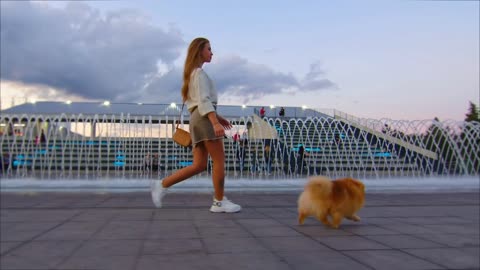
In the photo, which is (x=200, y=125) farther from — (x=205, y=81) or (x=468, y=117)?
(x=468, y=117)

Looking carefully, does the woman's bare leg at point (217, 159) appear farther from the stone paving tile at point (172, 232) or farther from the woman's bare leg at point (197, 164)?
the stone paving tile at point (172, 232)

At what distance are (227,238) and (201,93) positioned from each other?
2083 mm

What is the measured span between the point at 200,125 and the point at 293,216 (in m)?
1.75

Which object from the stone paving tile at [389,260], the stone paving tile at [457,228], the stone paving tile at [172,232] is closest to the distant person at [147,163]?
the stone paving tile at [172,232]

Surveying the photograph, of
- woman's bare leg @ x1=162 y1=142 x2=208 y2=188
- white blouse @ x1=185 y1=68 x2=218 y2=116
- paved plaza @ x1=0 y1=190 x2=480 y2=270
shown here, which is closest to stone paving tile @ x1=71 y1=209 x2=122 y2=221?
paved plaza @ x1=0 y1=190 x2=480 y2=270

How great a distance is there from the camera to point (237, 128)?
19.7m

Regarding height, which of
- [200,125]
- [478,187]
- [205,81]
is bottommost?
[478,187]

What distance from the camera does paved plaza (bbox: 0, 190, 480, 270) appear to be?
126 inches

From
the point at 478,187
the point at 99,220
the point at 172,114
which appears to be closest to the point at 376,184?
the point at 478,187

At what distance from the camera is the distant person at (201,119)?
5441 mm

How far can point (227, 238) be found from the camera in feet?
13.3

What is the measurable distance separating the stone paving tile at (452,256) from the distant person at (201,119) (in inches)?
108

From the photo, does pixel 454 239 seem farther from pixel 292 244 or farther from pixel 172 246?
pixel 172 246

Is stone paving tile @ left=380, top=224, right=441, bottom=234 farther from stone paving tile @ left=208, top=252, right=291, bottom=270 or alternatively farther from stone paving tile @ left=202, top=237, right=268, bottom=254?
stone paving tile @ left=208, top=252, right=291, bottom=270
